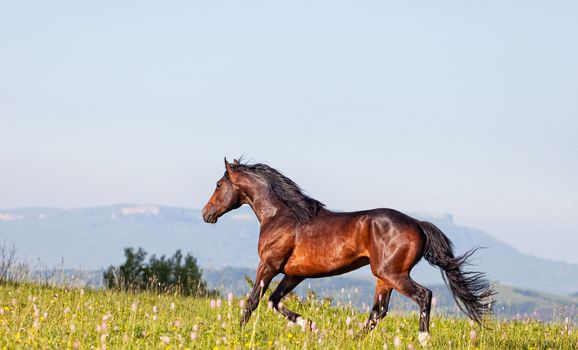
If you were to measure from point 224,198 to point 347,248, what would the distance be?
2585 millimetres

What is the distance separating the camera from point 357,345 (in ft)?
33.9

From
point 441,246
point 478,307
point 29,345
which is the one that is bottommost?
point 29,345

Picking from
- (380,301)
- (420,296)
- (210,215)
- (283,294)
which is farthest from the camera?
(210,215)

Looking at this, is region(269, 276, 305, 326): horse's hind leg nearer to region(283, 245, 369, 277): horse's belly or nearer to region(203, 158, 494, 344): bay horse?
region(203, 158, 494, 344): bay horse

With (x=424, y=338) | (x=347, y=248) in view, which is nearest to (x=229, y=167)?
(x=347, y=248)

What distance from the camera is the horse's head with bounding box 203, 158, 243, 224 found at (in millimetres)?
13523

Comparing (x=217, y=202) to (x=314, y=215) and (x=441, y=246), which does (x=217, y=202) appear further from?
(x=441, y=246)

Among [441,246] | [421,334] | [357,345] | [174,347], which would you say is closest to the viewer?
[174,347]

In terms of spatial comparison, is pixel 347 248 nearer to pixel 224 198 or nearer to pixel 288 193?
pixel 288 193

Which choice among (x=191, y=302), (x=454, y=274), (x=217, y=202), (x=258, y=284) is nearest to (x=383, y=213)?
(x=454, y=274)

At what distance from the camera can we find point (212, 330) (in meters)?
10.4

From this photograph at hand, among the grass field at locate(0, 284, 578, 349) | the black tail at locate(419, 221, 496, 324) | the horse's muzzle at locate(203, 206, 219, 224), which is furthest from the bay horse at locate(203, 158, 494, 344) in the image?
the horse's muzzle at locate(203, 206, 219, 224)

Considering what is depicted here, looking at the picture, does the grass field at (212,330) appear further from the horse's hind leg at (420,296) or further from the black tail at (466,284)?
the black tail at (466,284)

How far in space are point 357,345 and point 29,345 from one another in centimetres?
377
